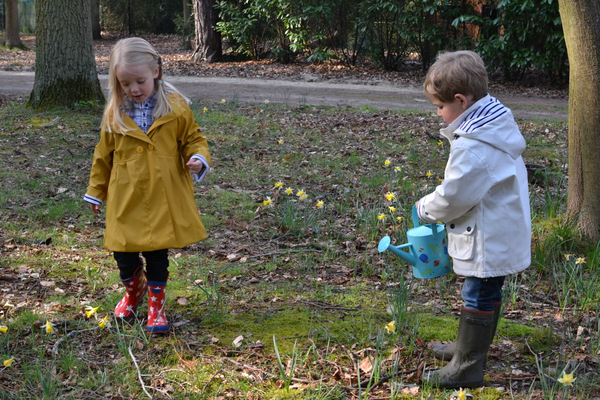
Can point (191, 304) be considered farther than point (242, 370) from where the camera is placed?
Yes

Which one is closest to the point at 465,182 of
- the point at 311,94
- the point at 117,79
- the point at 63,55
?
the point at 117,79

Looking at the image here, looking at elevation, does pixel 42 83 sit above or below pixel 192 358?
above

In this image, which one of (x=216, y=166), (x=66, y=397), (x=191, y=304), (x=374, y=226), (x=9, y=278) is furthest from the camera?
(x=216, y=166)

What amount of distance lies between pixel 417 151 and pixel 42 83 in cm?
504

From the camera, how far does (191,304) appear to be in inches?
142

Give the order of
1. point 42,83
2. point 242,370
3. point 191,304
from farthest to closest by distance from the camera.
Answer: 1. point 42,83
2. point 191,304
3. point 242,370

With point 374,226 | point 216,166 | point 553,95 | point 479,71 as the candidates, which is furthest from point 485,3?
point 479,71

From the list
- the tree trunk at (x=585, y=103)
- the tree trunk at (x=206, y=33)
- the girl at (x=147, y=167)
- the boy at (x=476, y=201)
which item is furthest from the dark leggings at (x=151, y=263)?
the tree trunk at (x=206, y=33)

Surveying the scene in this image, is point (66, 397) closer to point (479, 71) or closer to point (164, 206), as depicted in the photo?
point (164, 206)

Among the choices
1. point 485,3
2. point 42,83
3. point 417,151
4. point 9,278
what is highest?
point 485,3

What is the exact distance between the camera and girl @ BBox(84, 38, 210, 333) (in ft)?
10.00

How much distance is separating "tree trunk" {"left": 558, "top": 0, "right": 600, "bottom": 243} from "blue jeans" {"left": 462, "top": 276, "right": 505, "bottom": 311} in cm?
179

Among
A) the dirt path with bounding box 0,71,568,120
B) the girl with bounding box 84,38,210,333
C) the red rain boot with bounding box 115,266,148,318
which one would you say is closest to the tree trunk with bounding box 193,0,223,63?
the dirt path with bounding box 0,71,568,120

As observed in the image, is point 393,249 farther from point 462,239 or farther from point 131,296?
point 131,296
